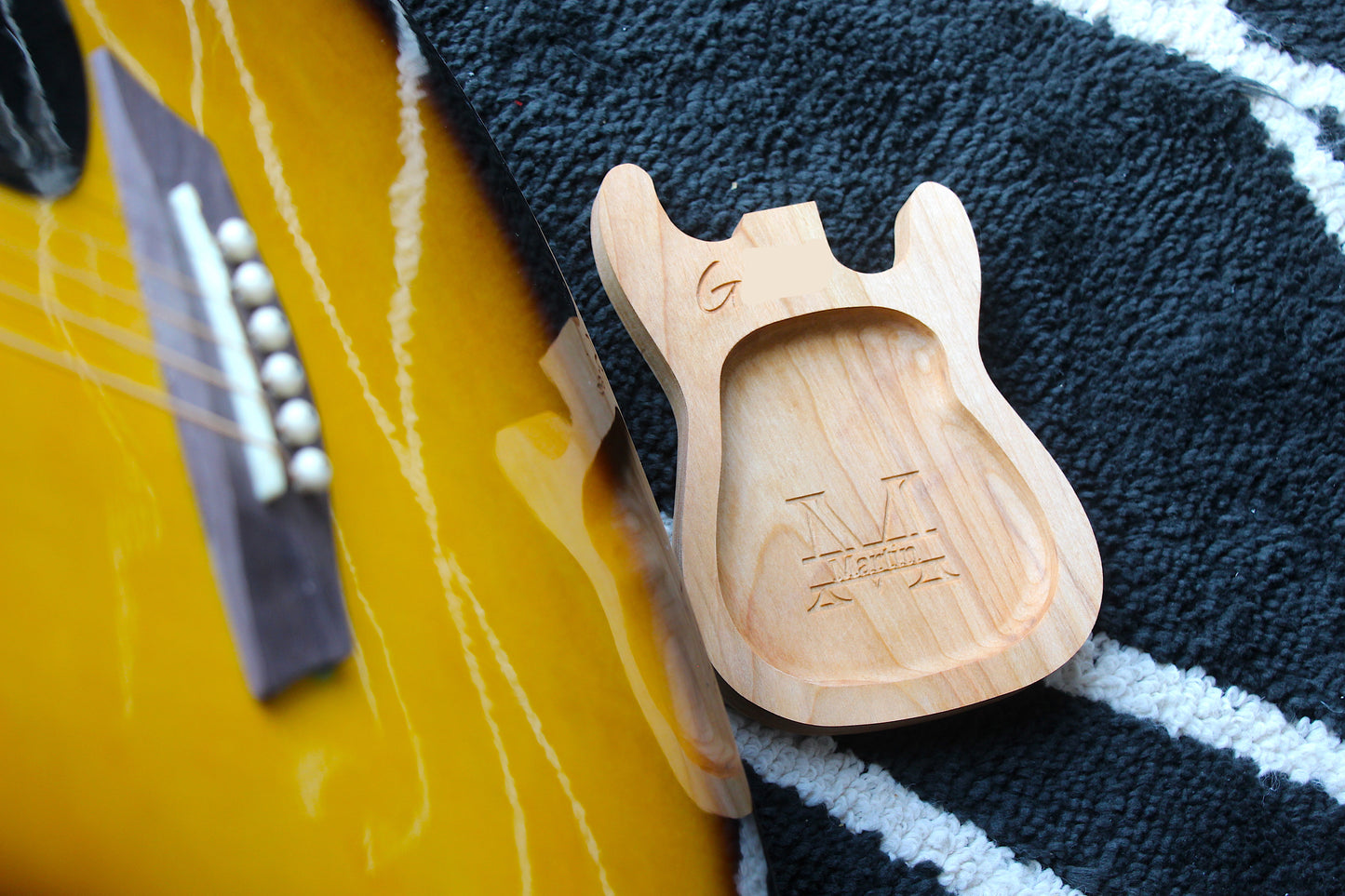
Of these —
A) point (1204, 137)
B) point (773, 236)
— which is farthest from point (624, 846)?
point (1204, 137)

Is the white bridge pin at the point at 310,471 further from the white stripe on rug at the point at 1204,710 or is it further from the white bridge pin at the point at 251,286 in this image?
the white stripe on rug at the point at 1204,710

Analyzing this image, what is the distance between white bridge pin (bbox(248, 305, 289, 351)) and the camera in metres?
0.30

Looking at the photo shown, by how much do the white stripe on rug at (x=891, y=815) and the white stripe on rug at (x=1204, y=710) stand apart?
10 centimetres

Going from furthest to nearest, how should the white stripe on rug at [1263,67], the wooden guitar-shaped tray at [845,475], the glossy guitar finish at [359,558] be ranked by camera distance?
the white stripe on rug at [1263,67]
the wooden guitar-shaped tray at [845,475]
the glossy guitar finish at [359,558]

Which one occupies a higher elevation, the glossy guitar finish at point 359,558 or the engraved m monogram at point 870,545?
the glossy guitar finish at point 359,558

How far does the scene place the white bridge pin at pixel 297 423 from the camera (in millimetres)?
297

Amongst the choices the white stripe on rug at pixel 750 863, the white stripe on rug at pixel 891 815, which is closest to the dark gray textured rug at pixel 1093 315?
the white stripe on rug at pixel 891 815

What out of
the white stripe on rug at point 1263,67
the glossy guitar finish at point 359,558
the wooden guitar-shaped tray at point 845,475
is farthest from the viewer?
the white stripe on rug at point 1263,67

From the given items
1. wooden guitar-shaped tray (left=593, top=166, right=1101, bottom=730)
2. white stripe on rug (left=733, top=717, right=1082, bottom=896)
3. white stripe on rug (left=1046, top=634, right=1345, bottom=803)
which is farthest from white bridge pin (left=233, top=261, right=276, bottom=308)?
white stripe on rug (left=1046, top=634, right=1345, bottom=803)

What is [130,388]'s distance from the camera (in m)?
0.28

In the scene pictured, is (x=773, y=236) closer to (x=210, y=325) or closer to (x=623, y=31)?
(x=623, y=31)

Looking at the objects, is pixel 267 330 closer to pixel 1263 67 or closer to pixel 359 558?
pixel 359 558

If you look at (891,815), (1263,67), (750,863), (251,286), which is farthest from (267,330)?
(1263,67)

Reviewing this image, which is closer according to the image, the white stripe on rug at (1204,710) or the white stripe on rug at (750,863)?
the white stripe on rug at (750,863)
